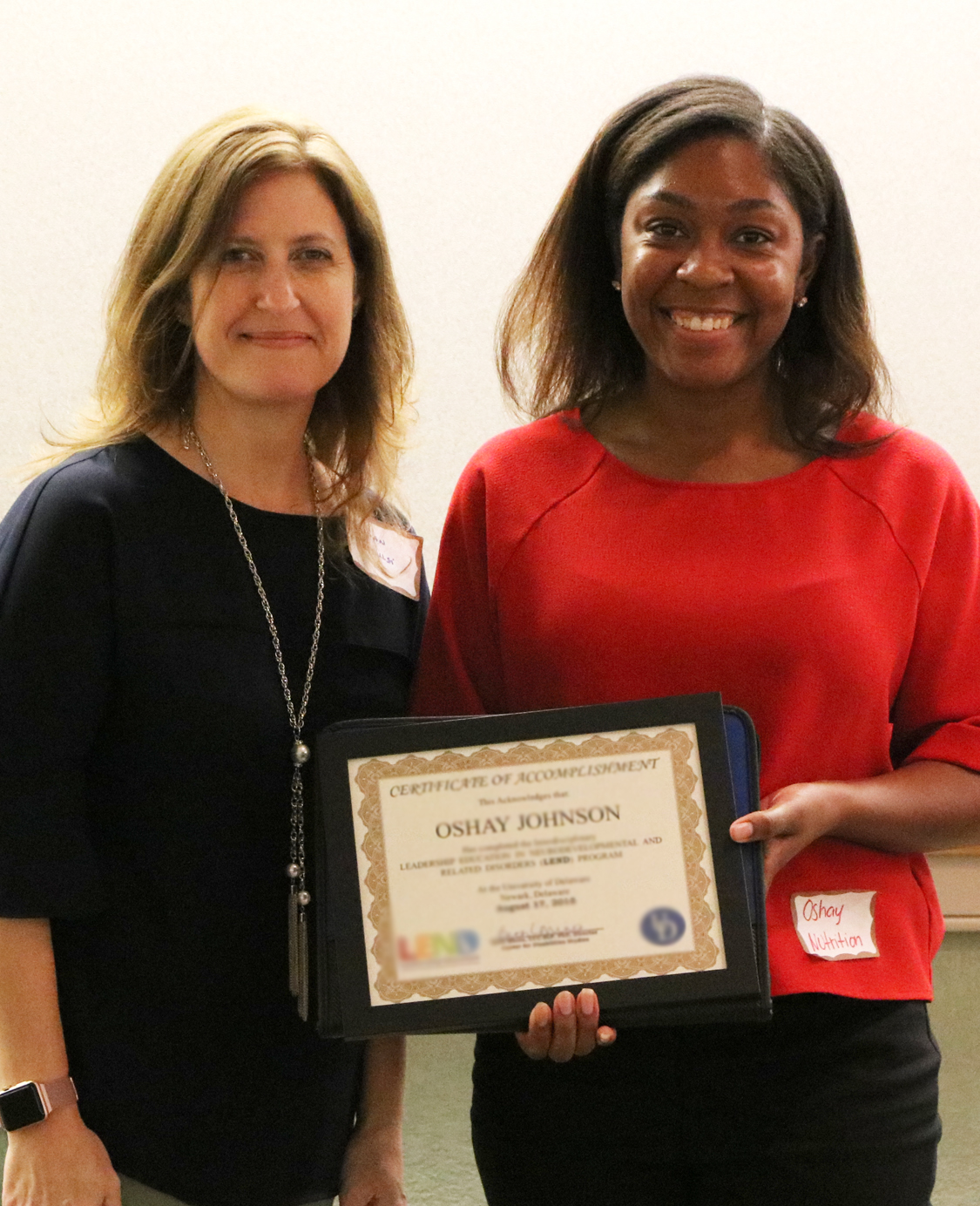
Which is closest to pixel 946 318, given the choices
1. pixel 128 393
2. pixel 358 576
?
pixel 358 576

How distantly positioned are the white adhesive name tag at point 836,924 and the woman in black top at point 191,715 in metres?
0.48

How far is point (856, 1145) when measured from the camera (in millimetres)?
1280

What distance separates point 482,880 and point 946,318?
5.26 feet

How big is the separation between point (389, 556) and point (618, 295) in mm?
410

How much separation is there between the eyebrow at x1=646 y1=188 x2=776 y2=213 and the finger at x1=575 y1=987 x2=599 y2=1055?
0.78 meters

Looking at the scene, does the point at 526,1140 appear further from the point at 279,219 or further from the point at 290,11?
the point at 290,11

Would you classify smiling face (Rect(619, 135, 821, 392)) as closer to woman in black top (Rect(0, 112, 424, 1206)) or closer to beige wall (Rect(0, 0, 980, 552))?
woman in black top (Rect(0, 112, 424, 1206))

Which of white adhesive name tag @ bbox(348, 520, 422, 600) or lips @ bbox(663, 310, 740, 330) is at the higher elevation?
lips @ bbox(663, 310, 740, 330)

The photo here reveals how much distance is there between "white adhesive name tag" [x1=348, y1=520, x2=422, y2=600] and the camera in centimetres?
150

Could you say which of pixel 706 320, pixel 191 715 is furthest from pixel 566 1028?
pixel 706 320

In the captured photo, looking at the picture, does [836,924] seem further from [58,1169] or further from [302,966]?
[58,1169]

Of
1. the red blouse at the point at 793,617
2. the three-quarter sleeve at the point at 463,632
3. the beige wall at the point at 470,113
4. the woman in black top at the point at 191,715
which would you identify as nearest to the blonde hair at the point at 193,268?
the woman in black top at the point at 191,715

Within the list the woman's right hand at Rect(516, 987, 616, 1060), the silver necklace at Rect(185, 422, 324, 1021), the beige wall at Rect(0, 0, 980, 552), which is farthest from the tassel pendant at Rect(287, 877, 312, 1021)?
the beige wall at Rect(0, 0, 980, 552)

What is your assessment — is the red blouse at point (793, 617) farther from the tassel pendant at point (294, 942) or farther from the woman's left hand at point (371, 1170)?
the woman's left hand at point (371, 1170)
